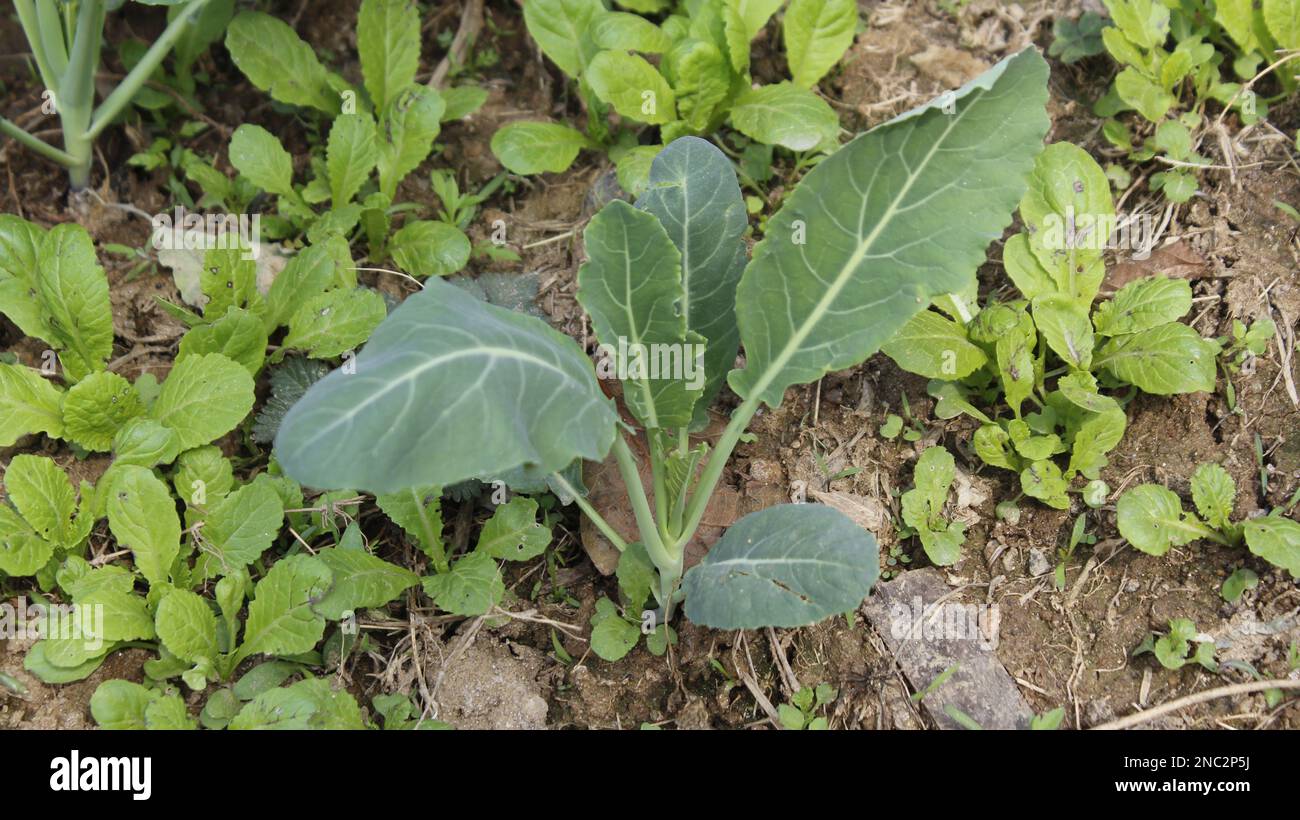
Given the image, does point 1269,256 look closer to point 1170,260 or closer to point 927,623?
point 1170,260

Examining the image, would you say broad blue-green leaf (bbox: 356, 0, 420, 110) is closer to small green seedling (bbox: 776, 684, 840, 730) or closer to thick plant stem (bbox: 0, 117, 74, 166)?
thick plant stem (bbox: 0, 117, 74, 166)

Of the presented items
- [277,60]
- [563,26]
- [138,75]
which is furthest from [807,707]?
[138,75]

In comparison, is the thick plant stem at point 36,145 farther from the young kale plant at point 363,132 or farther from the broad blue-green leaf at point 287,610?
the broad blue-green leaf at point 287,610

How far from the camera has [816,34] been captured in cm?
290

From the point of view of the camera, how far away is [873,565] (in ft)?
6.10

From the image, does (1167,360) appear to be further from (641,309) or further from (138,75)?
(138,75)

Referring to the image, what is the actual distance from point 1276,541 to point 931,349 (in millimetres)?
813

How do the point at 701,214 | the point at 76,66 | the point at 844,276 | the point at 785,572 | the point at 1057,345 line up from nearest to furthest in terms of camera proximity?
the point at 785,572 → the point at 844,276 → the point at 701,214 → the point at 1057,345 → the point at 76,66

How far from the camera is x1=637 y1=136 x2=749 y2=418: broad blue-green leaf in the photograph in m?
2.13

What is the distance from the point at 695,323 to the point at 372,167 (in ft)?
3.83

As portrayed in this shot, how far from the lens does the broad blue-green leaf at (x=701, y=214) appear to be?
6.99ft

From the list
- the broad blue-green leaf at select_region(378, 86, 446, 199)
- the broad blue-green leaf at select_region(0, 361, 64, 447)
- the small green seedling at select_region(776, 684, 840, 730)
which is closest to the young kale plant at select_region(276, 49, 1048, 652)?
the small green seedling at select_region(776, 684, 840, 730)

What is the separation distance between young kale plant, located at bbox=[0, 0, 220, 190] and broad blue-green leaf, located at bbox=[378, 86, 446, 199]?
0.60 meters

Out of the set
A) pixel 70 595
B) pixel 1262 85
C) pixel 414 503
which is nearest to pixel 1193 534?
pixel 1262 85
